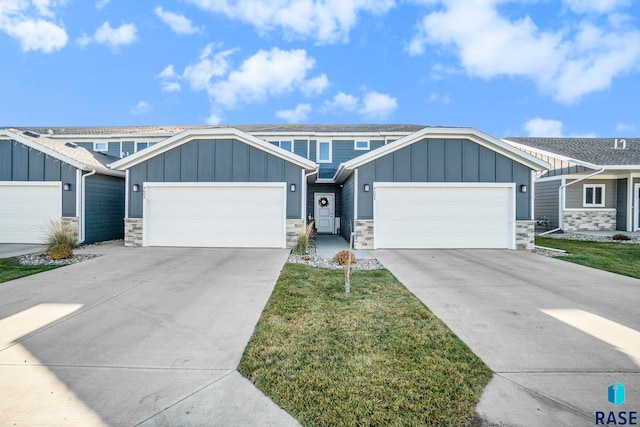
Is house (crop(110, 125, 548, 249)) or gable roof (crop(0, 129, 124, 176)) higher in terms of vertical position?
gable roof (crop(0, 129, 124, 176))

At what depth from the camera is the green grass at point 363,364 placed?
205 centimetres

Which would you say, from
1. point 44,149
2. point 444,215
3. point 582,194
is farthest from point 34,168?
point 582,194

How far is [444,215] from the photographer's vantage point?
950cm

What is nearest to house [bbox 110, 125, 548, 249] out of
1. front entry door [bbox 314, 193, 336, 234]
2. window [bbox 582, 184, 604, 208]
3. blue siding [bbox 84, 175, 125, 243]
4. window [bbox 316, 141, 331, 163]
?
blue siding [bbox 84, 175, 125, 243]

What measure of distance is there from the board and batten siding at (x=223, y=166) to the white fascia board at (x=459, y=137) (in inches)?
84.6

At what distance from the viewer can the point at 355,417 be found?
1.98 meters

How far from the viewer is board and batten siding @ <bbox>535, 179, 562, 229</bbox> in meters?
14.7

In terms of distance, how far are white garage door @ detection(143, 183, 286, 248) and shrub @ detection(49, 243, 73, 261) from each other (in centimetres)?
221

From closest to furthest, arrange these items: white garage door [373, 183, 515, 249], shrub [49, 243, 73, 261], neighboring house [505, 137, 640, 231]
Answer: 1. shrub [49, 243, 73, 261]
2. white garage door [373, 183, 515, 249]
3. neighboring house [505, 137, 640, 231]

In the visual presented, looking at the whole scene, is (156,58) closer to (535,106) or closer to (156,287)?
(156,287)

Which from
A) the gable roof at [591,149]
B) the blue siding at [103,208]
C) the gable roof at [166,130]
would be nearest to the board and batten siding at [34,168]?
the blue siding at [103,208]

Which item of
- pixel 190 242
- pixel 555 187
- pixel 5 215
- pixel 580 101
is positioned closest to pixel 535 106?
pixel 580 101

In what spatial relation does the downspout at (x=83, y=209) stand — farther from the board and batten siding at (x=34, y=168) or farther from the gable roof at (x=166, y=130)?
the gable roof at (x=166, y=130)

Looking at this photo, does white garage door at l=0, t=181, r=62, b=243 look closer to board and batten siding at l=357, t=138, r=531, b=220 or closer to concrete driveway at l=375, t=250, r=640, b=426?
board and batten siding at l=357, t=138, r=531, b=220
